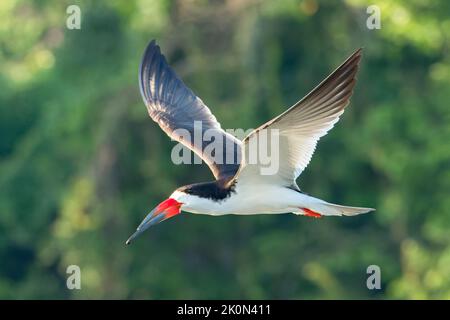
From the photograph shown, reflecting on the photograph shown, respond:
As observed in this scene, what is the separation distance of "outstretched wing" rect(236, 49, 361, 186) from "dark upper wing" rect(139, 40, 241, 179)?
33.0 inches

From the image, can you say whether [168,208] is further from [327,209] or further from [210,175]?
[210,175]

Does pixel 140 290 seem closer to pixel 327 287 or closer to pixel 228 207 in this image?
pixel 327 287

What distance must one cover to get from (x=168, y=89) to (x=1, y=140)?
13.5 meters

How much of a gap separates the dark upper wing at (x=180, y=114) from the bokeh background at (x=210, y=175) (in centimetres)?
649

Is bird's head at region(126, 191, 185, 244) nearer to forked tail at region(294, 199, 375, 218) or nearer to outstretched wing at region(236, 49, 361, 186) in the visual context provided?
outstretched wing at region(236, 49, 361, 186)

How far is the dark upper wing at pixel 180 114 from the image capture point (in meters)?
9.70

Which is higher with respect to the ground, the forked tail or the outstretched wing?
the outstretched wing

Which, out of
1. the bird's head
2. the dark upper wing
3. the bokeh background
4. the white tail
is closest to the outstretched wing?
the white tail

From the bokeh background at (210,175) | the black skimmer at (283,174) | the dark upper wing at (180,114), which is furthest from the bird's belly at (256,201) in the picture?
the bokeh background at (210,175)

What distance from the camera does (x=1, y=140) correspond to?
23.8 m

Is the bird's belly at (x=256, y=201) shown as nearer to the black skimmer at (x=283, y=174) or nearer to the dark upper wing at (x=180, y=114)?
the black skimmer at (x=283, y=174)

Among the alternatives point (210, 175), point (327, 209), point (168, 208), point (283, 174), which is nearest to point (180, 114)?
point (168, 208)

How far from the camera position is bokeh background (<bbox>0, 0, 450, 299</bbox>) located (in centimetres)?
1777

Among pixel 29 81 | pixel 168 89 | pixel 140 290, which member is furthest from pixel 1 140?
pixel 168 89
